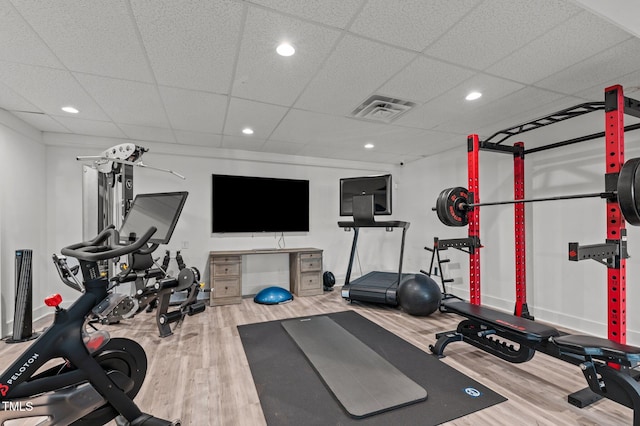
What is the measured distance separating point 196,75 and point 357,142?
8.63 feet

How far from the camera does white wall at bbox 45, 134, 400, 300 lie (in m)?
3.96

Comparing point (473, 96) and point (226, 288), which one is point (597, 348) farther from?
point (226, 288)

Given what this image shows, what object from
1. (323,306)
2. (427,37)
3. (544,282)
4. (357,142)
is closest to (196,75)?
(427,37)

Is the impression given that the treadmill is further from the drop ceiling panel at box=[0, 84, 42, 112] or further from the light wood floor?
the drop ceiling panel at box=[0, 84, 42, 112]

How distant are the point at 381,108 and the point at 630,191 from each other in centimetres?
209

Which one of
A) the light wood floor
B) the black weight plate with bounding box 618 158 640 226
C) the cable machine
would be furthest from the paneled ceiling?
the light wood floor

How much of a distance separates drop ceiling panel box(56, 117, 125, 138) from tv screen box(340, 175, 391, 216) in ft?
11.1

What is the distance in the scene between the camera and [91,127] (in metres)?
3.65

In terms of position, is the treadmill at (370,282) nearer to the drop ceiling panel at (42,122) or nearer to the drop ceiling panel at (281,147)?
the drop ceiling panel at (281,147)

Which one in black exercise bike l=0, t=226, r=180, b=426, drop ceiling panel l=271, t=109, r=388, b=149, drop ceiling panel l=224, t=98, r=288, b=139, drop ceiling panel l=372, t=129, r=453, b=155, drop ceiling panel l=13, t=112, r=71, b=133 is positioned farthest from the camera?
drop ceiling panel l=372, t=129, r=453, b=155

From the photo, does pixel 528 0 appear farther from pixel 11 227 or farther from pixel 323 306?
pixel 11 227

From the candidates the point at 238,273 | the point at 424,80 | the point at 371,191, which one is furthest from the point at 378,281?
the point at 424,80

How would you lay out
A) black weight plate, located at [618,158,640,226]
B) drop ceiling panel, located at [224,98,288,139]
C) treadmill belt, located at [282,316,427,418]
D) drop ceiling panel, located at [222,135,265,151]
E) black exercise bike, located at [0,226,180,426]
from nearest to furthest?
black exercise bike, located at [0,226,180,426] < black weight plate, located at [618,158,640,226] < treadmill belt, located at [282,316,427,418] < drop ceiling panel, located at [224,98,288,139] < drop ceiling panel, located at [222,135,265,151]

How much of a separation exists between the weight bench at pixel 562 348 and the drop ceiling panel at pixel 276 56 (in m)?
2.48
